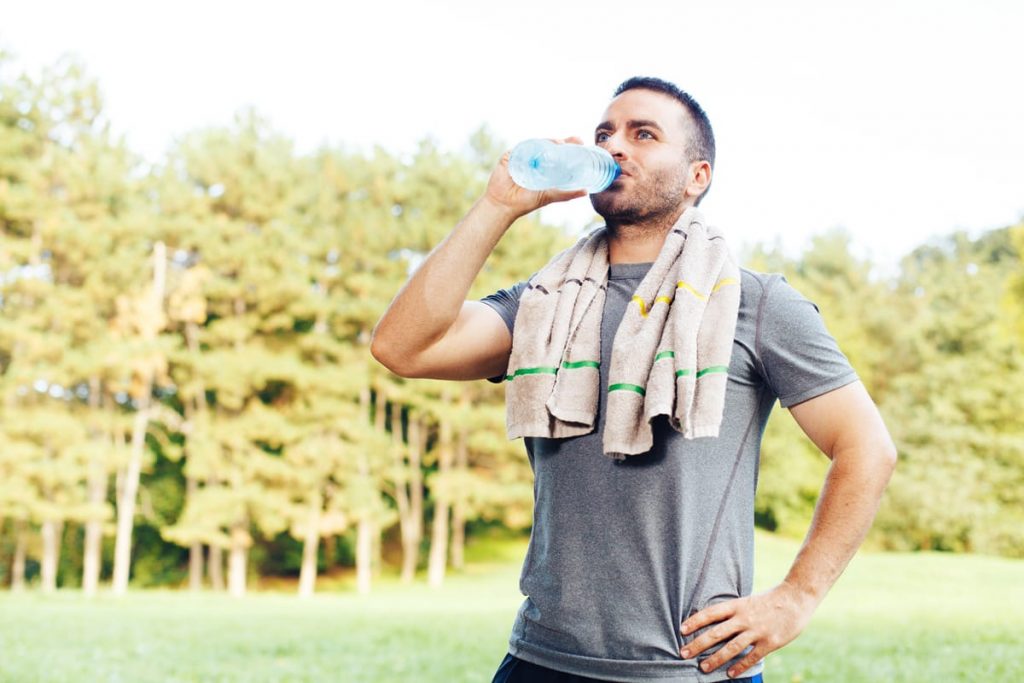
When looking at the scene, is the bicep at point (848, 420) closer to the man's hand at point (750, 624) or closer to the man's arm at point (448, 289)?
the man's hand at point (750, 624)

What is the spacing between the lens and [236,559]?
25.6 meters

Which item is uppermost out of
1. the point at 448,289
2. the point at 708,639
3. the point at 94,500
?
the point at 448,289

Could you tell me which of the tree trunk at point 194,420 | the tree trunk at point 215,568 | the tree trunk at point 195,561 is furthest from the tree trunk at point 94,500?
the tree trunk at point 215,568

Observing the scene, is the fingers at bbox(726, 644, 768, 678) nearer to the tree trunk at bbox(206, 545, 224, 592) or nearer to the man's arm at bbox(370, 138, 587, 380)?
the man's arm at bbox(370, 138, 587, 380)

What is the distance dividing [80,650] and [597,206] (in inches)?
329

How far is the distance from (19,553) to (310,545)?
278 inches

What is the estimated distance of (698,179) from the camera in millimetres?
2420

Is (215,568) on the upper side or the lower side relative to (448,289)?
lower

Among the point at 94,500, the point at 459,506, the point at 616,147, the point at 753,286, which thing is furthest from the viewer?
the point at 459,506

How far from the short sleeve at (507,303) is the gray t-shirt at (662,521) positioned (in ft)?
1.18

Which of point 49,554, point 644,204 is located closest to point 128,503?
point 49,554

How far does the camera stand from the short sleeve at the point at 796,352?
206 centimetres

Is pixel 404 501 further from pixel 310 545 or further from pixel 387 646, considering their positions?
pixel 387 646

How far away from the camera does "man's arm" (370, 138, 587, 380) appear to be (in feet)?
7.29
